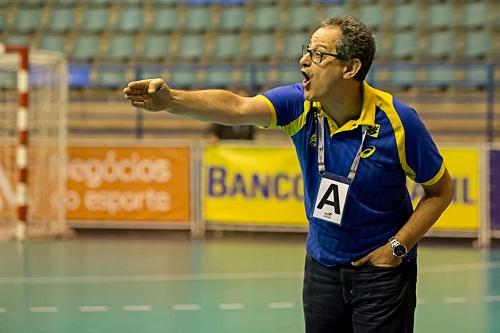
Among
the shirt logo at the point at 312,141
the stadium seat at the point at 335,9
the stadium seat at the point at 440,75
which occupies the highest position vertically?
the stadium seat at the point at 335,9

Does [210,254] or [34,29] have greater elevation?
[34,29]

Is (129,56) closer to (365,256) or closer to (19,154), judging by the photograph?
(19,154)

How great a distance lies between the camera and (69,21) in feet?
59.4

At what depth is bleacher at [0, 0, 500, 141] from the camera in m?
16.1

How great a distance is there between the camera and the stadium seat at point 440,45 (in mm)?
16266

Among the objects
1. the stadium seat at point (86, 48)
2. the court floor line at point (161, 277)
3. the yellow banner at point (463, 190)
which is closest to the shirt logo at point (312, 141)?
the court floor line at point (161, 277)

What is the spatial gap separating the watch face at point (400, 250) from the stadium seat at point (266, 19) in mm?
13543

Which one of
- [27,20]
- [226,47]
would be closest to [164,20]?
[226,47]

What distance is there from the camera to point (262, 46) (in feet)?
55.8

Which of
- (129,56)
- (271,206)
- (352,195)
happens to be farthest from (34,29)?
(352,195)

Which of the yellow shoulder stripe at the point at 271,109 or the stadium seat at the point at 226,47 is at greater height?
the stadium seat at the point at 226,47

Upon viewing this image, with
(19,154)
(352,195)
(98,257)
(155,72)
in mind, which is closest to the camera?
(352,195)

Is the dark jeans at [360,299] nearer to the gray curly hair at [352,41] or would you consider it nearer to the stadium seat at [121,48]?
the gray curly hair at [352,41]

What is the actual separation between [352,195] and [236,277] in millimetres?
6352
